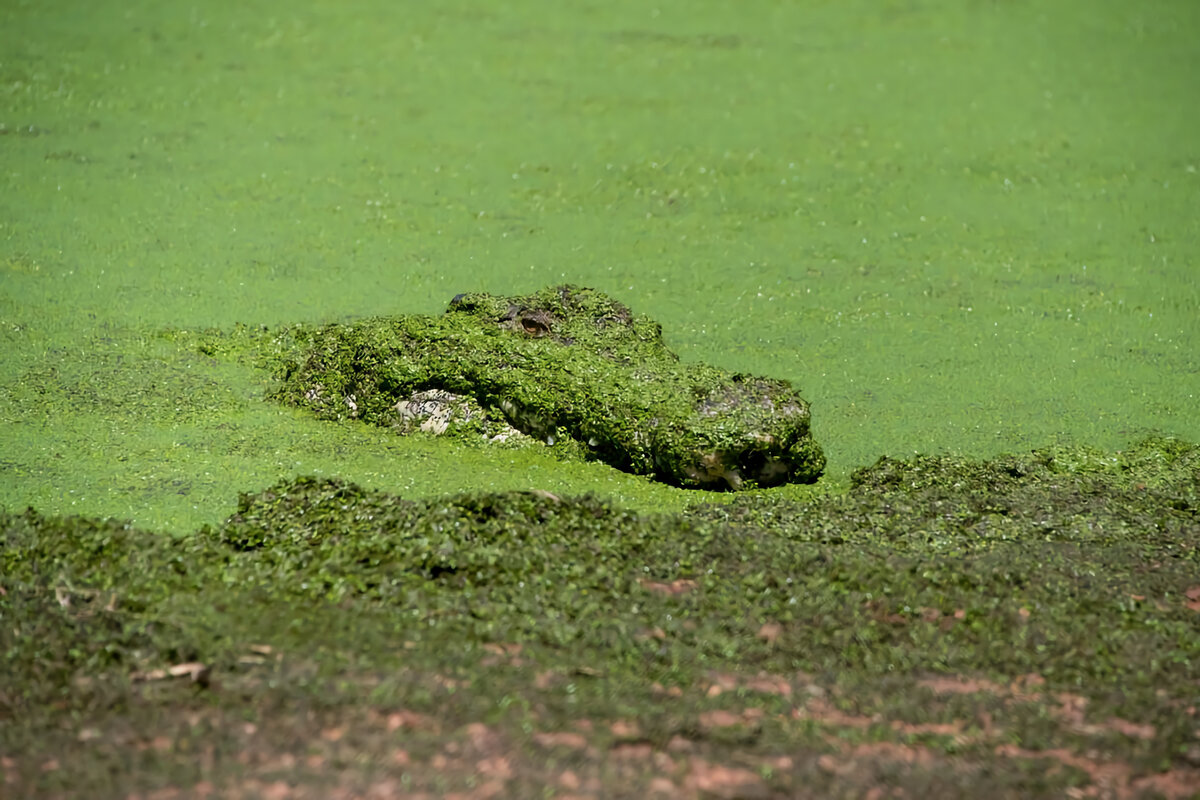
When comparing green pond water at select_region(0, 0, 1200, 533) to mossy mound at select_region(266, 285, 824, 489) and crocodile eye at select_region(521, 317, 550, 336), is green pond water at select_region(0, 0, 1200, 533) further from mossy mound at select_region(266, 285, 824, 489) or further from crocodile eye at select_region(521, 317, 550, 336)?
crocodile eye at select_region(521, 317, 550, 336)

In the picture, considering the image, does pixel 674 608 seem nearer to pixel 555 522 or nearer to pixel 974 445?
pixel 555 522

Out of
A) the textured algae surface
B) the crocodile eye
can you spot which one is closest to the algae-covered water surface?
the textured algae surface

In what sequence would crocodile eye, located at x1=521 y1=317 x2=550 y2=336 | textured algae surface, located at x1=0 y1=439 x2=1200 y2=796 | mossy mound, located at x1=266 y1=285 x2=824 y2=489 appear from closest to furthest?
textured algae surface, located at x1=0 y1=439 x2=1200 y2=796
mossy mound, located at x1=266 y1=285 x2=824 y2=489
crocodile eye, located at x1=521 y1=317 x2=550 y2=336

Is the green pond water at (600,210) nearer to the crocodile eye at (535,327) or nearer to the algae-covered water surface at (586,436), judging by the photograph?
the algae-covered water surface at (586,436)

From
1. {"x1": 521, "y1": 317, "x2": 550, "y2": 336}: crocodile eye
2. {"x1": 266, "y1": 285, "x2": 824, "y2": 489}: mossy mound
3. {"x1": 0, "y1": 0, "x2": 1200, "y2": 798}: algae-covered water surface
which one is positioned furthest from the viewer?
{"x1": 521, "y1": 317, "x2": 550, "y2": 336}: crocodile eye

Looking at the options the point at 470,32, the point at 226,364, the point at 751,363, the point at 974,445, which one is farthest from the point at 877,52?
the point at 226,364

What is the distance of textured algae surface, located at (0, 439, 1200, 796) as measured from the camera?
271cm

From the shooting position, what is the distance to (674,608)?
3359 mm

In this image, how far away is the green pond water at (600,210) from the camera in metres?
4.91

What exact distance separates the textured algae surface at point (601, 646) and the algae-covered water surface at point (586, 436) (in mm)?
13

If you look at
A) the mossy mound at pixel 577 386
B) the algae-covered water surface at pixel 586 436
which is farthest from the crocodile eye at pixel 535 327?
the algae-covered water surface at pixel 586 436

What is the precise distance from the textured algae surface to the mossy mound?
0.94 feet

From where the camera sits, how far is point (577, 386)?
15.0ft

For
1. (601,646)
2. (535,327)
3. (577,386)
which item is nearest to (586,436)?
(577,386)
